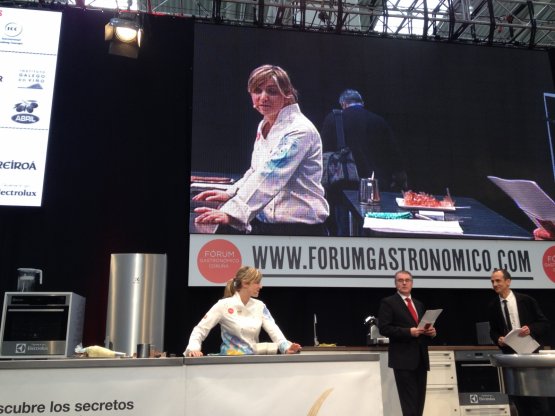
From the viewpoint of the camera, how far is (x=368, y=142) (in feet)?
19.2

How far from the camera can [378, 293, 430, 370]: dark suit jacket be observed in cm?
358

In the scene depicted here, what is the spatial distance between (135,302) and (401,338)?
2439 millimetres

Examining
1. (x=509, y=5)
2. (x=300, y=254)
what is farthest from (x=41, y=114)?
(x=509, y=5)

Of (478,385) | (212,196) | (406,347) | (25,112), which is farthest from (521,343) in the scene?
(25,112)

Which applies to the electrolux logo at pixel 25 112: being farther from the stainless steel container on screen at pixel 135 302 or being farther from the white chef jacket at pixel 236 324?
the white chef jacket at pixel 236 324

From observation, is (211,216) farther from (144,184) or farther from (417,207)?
(417,207)

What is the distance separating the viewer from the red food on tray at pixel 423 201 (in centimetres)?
575

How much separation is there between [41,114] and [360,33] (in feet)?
11.9

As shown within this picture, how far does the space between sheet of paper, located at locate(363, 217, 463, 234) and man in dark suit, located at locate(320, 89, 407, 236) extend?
0.31 meters

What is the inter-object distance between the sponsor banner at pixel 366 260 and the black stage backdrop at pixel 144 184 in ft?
0.96

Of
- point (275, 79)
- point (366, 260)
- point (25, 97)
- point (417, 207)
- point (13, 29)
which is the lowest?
point (366, 260)

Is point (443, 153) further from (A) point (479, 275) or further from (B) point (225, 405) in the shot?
(B) point (225, 405)

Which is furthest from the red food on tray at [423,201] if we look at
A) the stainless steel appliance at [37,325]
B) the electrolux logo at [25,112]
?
the electrolux logo at [25,112]

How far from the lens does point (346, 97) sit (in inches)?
236
